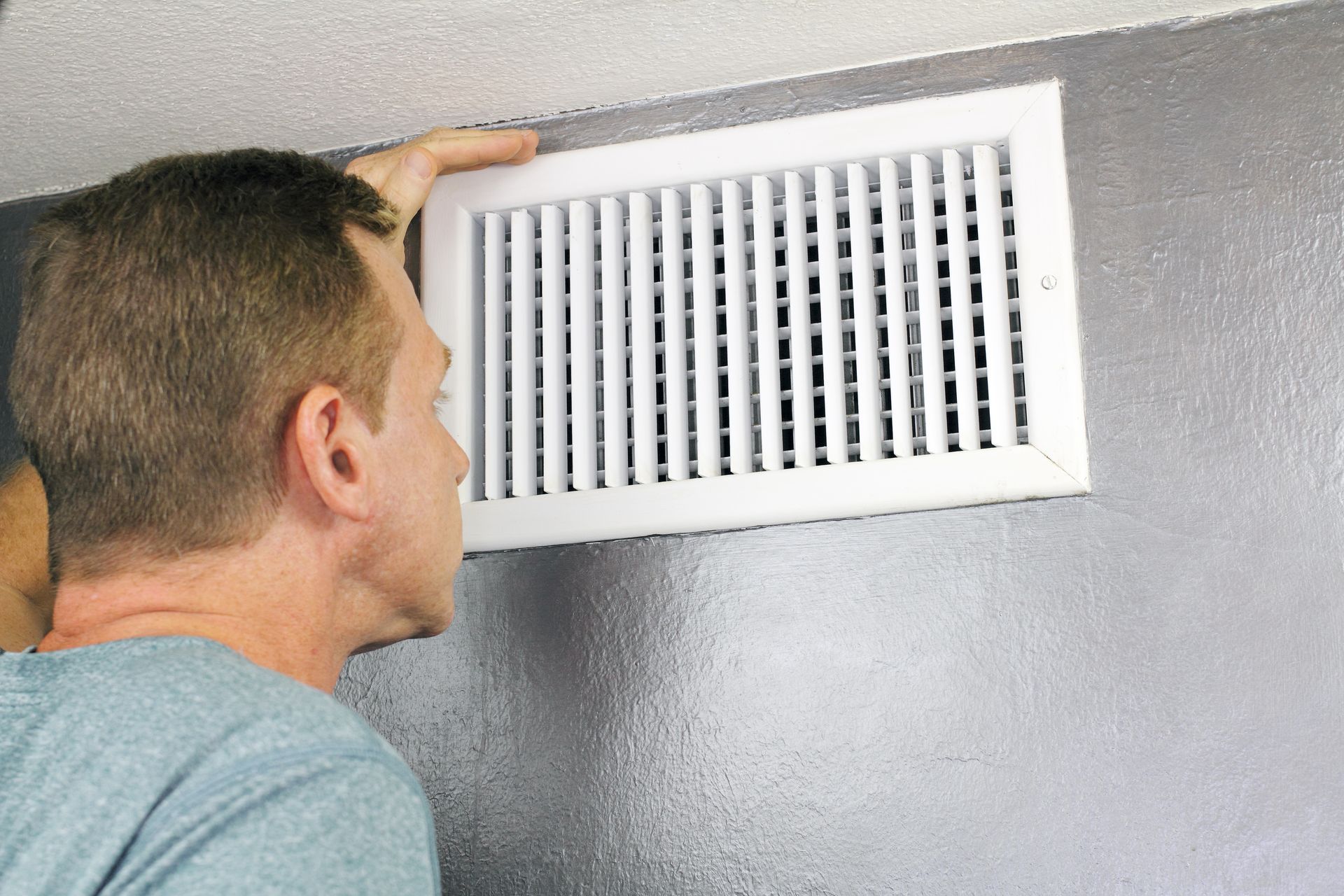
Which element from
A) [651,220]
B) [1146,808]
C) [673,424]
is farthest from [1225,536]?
[651,220]

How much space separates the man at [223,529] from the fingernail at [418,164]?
11.3 inches

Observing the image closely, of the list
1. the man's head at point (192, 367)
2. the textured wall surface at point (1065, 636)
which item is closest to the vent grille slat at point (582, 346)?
the textured wall surface at point (1065, 636)

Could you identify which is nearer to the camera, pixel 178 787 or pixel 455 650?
pixel 178 787

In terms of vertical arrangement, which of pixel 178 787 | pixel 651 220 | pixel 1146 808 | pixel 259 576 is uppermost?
pixel 651 220

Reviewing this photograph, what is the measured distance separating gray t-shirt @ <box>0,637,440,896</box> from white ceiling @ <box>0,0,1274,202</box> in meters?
0.76

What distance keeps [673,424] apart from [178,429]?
579 millimetres

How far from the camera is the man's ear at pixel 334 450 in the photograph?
0.89 m

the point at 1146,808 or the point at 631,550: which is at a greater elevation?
the point at 631,550

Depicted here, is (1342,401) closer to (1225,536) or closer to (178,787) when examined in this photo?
(1225,536)

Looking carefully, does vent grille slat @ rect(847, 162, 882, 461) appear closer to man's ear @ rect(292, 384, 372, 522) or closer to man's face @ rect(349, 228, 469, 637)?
man's face @ rect(349, 228, 469, 637)

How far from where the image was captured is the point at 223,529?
0.87m

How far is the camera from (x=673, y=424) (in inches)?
52.1

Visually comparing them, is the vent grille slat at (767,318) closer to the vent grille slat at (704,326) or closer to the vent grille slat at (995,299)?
the vent grille slat at (704,326)

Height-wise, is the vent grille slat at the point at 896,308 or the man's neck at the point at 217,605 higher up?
the vent grille slat at the point at 896,308
